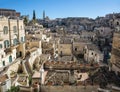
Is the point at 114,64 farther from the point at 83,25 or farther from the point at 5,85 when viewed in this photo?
the point at 83,25

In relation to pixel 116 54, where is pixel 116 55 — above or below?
below

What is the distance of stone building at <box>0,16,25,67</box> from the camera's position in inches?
1145

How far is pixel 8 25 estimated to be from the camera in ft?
112

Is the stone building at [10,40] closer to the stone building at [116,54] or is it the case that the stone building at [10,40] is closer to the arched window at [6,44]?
the arched window at [6,44]

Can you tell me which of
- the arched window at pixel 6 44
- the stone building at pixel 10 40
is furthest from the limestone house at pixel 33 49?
the arched window at pixel 6 44

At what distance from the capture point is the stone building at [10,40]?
95.4 feet

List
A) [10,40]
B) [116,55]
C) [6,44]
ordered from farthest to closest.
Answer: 1. [10,40]
2. [6,44]
3. [116,55]

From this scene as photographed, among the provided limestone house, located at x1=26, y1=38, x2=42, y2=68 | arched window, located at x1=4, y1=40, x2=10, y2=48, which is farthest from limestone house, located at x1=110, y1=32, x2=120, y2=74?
arched window, located at x1=4, y1=40, x2=10, y2=48

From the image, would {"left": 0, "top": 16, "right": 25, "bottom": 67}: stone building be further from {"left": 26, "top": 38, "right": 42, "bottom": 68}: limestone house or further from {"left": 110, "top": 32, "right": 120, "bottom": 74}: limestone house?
{"left": 110, "top": 32, "right": 120, "bottom": 74}: limestone house

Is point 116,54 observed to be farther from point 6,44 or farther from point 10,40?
point 10,40

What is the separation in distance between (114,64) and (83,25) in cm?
8031

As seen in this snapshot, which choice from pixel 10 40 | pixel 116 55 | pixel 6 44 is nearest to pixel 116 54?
pixel 116 55

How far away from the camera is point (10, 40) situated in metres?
34.8

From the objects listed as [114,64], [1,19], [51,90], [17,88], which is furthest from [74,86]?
[1,19]
